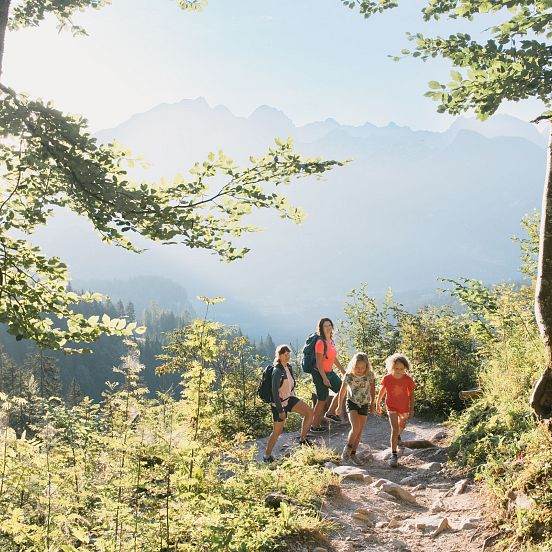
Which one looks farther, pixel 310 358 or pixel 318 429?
pixel 318 429

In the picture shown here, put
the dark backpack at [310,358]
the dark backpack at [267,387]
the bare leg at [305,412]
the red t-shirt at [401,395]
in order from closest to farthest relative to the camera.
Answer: the red t-shirt at [401,395]
the dark backpack at [267,387]
the bare leg at [305,412]
the dark backpack at [310,358]

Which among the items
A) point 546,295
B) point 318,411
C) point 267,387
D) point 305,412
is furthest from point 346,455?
point 546,295

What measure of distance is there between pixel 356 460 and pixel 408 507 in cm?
201

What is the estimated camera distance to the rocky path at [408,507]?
507 cm

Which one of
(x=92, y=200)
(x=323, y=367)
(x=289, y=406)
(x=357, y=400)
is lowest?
(x=289, y=406)

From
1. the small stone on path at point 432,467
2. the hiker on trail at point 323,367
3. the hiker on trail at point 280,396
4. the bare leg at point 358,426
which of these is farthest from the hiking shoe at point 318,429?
the small stone on path at point 432,467

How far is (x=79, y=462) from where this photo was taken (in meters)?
6.93

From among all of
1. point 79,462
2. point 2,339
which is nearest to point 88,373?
point 2,339

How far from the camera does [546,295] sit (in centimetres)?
515

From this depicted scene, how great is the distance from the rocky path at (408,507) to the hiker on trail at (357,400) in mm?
281

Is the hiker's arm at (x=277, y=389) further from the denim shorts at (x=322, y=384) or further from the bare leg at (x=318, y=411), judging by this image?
the bare leg at (x=318, y=411)

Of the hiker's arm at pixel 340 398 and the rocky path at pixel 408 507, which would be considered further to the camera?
the hiker's arm at pixel 340 398

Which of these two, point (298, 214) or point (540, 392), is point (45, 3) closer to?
point (298, 214)

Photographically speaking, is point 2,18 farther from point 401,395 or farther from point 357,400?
point 401,395
